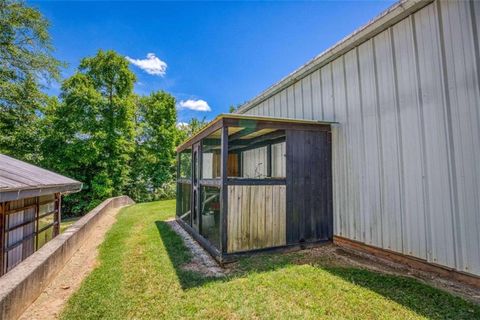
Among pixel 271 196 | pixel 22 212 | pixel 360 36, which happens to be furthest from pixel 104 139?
pixel 360 36

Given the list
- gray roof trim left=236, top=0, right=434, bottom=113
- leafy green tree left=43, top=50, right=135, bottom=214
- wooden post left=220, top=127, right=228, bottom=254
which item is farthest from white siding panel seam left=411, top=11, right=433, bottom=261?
leafy green tree left=43, top=50, right=135, bottom=214

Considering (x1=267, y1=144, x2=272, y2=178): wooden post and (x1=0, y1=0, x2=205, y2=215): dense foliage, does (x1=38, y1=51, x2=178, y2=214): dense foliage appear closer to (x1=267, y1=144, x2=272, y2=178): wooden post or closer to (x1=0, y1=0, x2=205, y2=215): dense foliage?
(x1=0, y1=0, x2=205, y2=215): dense foliage

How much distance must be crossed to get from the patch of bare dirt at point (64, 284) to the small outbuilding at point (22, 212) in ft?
2.99

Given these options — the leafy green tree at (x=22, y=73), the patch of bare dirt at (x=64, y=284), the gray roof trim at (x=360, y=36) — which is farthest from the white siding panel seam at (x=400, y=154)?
the leafy green tree at (x=22, y=73)

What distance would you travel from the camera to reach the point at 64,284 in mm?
3660

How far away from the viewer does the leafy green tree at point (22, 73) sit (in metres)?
12.9

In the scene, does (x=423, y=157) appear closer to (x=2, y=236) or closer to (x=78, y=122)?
(x=2, y=236)

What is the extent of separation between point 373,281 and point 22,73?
1895cm

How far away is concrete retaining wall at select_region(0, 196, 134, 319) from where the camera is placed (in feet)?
8.30

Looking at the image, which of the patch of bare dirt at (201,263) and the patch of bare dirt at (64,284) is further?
the patch of bare dirt at (201,263)

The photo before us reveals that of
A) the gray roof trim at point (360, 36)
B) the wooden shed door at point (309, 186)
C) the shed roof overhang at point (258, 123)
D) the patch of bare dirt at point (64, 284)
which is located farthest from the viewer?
the wooden shed door at point (309, 186)

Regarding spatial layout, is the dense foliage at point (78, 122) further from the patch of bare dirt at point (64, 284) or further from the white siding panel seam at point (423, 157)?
the white siding panel seam at point (423, 157)

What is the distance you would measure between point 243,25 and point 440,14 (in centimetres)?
687

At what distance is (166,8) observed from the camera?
31.7 ft
